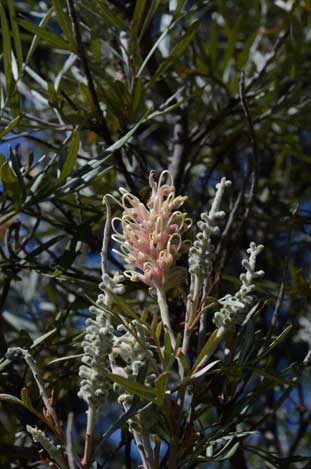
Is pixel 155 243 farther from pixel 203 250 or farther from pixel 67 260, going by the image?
pixel 67 260

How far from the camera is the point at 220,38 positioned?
1653mm

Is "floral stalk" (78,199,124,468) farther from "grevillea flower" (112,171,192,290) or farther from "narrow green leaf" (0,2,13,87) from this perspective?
"narrow green leaf" (0,2,13,87)

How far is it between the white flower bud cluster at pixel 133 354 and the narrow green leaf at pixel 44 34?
31cm

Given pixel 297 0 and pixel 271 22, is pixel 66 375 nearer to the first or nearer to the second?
pixel 297 0

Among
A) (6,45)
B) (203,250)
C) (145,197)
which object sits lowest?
(203,250)

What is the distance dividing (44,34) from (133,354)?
0.33m

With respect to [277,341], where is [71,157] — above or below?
above

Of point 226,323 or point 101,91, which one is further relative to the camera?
point 101,91

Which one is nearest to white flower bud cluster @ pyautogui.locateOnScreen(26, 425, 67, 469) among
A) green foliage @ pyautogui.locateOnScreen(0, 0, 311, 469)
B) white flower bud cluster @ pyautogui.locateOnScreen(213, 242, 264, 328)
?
green foliage @ pyautogui.locateOnScreen(0, 0, 311, 469)

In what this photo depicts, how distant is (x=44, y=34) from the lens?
0.68 m

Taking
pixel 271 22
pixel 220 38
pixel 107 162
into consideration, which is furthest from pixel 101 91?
pixel 220 38

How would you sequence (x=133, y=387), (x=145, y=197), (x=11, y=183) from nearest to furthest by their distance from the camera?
(x=133, y=387) < (x=11, y=183) < (x=145, y=197)

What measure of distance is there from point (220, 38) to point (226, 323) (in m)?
1.27

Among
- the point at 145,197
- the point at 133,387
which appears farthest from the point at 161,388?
the point at 145,197
